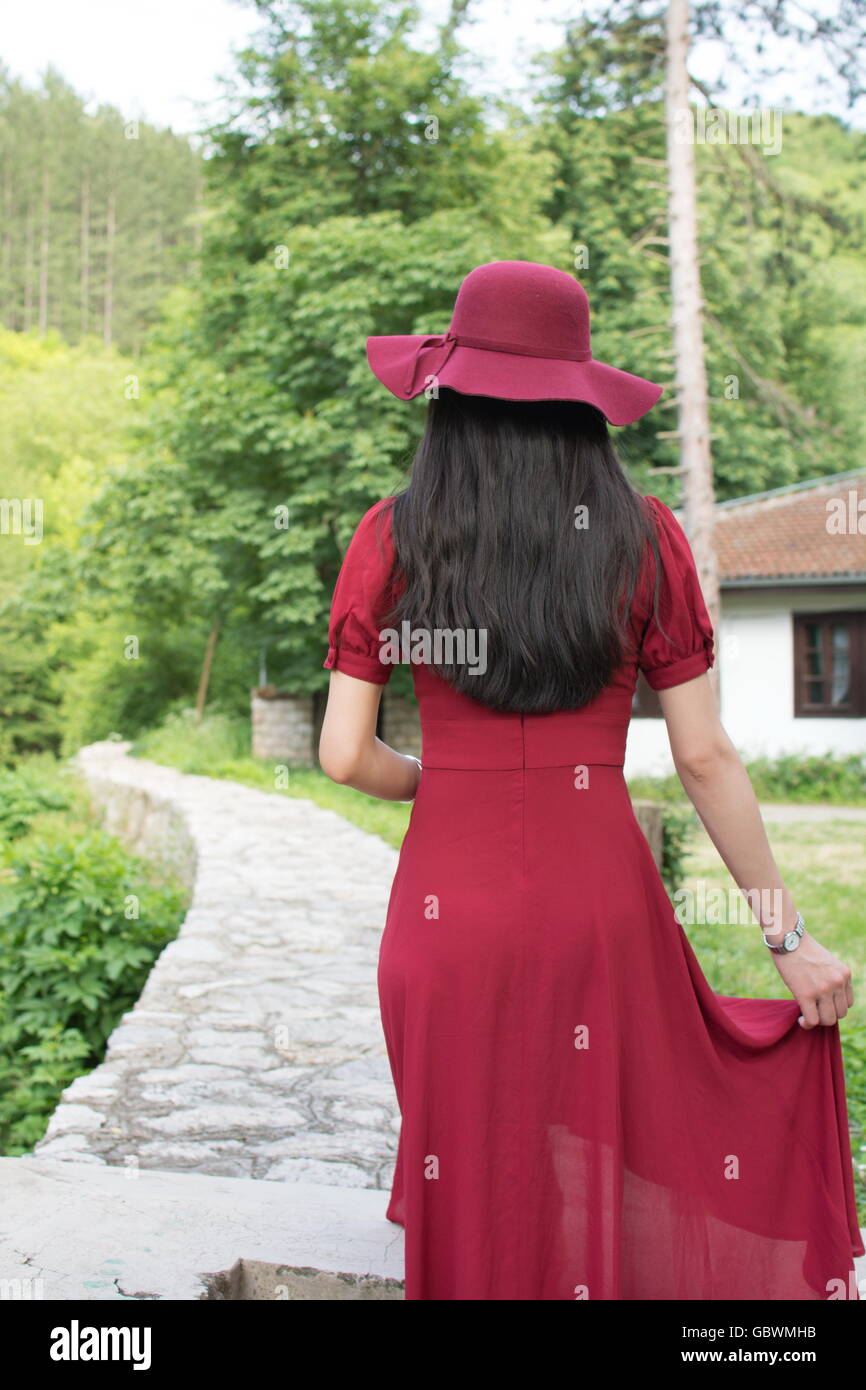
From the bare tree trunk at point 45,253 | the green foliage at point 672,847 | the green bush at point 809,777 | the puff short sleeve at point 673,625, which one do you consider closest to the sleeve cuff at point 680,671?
the puff short sleeve at point 673,625

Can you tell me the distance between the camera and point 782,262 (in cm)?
1335

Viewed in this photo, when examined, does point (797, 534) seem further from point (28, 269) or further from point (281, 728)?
point (28, 269)

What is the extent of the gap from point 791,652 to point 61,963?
14.1m

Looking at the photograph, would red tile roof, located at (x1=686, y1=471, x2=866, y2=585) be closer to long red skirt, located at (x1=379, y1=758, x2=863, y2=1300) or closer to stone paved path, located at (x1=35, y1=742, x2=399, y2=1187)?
stone paved path, located at (x1=35, y1=742, x2=399, y2=1187)

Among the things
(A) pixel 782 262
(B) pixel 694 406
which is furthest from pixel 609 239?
(B) pixel 694 406

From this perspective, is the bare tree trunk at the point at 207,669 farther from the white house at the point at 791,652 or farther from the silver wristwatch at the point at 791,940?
the silver wristwatch at the point at 791,940

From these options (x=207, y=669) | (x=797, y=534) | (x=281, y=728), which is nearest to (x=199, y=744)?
(x=281, y=728)

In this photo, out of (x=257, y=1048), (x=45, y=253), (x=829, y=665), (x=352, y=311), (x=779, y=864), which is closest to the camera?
(x=257, y=1048)

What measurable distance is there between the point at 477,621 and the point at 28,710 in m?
28.1

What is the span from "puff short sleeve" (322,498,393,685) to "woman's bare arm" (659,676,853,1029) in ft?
1.61

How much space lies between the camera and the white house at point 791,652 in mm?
16938

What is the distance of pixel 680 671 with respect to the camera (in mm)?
1936

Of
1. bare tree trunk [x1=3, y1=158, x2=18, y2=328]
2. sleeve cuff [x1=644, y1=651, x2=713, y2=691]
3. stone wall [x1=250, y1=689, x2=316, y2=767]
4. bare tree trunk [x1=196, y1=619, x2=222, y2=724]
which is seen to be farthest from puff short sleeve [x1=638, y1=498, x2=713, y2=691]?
bare tree trunk [x1=3, y1=158, x2=18, y2=328]

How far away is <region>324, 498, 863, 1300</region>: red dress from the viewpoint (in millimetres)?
1925
